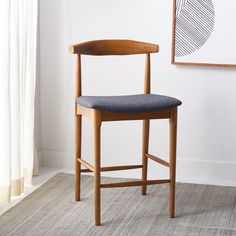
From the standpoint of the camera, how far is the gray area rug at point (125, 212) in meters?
2.68

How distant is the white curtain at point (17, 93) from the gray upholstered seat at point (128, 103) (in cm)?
37

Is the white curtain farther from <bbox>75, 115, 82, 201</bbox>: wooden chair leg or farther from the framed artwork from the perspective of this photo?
the framed artwork

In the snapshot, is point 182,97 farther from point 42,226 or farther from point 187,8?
point 42,226

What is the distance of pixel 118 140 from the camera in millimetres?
3531

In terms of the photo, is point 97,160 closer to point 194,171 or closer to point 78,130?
point 78,130

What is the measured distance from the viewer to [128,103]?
2.71 m

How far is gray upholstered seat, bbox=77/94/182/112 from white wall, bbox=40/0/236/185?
601 millimetres

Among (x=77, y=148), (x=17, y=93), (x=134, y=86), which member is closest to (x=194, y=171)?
(x=134, y=86)

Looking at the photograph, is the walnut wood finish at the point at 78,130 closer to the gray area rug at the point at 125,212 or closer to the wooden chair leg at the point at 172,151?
the gray area rug at the point at 125,212

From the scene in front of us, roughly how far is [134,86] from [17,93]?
76 centimetres

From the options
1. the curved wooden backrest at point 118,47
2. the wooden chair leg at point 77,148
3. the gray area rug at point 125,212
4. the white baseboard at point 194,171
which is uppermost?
the curved wooden backrest at point 118,47

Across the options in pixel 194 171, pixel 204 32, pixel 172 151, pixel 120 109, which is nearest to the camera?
pixel 120 109

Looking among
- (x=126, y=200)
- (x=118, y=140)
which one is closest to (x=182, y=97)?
(x=118, y=140)

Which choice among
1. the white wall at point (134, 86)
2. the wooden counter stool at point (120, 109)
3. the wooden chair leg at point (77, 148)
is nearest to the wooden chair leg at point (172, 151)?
the wooden counter stool at point (120, 109)
